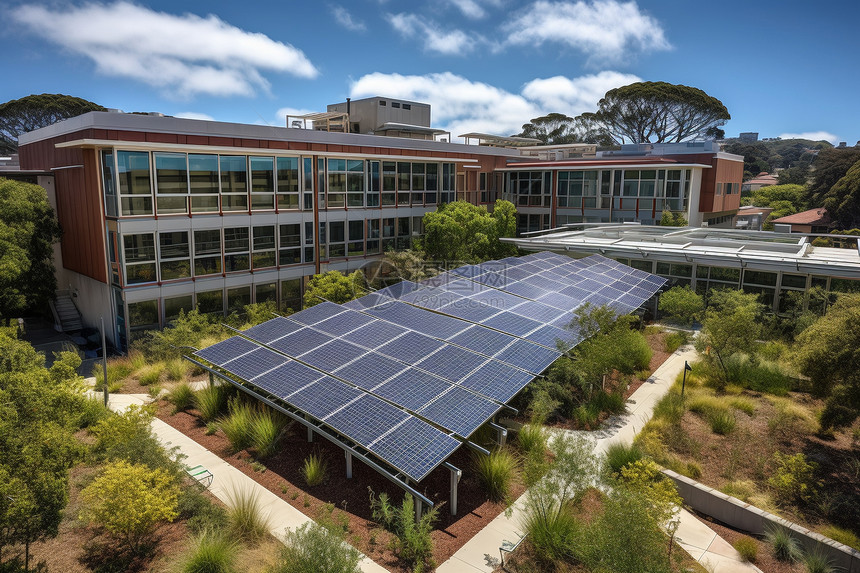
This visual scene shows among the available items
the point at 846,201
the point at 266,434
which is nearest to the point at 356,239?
the point at 266,434

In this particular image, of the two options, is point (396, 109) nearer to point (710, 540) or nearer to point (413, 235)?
point (413, 235)

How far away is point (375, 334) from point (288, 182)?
44.0 ft

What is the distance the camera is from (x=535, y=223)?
42.6 m

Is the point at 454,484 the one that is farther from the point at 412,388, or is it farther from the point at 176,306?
the point at 176,306

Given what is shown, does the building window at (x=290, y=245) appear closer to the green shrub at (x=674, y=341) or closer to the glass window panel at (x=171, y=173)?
the glass window panel at (x=171, y=173)

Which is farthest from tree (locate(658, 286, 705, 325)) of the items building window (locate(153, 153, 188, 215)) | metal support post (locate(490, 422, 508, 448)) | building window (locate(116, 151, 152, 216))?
building window (locate(116, 151, 152, 216))

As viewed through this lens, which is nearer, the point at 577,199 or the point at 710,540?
the point at 710,540

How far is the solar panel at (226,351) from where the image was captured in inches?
592

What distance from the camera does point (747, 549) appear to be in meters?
10.2

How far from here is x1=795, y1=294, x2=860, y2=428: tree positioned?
456 inches

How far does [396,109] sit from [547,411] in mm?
34503

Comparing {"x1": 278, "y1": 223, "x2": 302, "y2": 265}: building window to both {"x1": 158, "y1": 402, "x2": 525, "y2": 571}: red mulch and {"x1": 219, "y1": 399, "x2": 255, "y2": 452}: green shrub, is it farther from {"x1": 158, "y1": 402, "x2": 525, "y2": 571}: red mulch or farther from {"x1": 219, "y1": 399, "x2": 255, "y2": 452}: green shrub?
{"x1": 158, "y1": 402, "x2": 525, "y2": 571}: red mulch

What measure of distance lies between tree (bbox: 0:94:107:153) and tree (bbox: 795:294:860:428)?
70.9 meters

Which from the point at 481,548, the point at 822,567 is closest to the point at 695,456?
the point at 822,567
